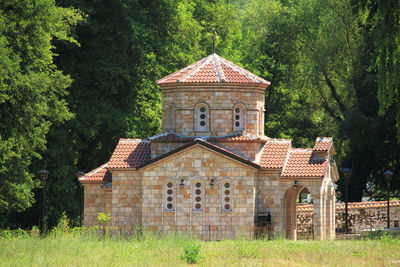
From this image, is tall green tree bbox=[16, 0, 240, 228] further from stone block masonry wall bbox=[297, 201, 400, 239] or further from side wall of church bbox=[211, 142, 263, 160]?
stone block masonry wall bbox=[297, 201, 400, 239]

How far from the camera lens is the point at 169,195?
1384 inches

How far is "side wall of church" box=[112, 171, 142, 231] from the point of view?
36281 millimetres

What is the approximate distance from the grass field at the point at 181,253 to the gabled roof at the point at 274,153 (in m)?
6.64

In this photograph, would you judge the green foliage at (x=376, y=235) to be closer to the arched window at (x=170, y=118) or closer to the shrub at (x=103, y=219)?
the arched window at (x=170, y=118)

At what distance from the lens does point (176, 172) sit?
34938mm

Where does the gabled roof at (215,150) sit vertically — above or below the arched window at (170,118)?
below

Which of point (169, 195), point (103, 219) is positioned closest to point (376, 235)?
point (169, 195)

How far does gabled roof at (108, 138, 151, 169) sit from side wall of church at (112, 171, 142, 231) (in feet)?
1.32

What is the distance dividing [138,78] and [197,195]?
11819mm

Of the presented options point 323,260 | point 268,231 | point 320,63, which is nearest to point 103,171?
point 268,231

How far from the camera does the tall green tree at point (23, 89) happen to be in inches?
1352

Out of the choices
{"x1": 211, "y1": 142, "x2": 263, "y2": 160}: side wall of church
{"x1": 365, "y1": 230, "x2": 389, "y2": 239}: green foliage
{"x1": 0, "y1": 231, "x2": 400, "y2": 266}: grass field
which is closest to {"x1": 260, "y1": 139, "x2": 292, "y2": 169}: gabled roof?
{"x1": 211, "y1": 142, "x2": 263, "y2": 160}: side wall of church

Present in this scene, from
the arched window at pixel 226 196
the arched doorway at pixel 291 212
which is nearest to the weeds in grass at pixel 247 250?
the arched window at pixel 226 196

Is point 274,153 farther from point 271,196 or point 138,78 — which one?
point 138,78
